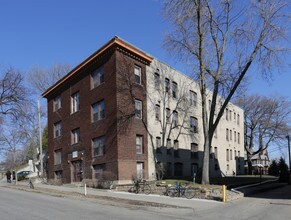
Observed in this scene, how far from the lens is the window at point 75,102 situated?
39.6m

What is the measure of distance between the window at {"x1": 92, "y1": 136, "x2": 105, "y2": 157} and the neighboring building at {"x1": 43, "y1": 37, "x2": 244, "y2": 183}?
0.14ft

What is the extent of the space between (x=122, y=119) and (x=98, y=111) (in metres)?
3.51

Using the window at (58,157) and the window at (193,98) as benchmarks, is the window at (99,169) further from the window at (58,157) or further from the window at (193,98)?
the window at (193,98)

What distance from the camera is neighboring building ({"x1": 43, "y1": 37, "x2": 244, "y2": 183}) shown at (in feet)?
110

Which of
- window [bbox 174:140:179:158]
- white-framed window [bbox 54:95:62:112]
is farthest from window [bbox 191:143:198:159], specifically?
white-framed window [bbox 54:95:62:112]

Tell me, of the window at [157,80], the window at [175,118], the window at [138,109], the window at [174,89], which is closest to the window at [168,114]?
the window at [175,118]

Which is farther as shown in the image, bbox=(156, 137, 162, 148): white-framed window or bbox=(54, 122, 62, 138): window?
bbox=(54, 122, 62, 138): window

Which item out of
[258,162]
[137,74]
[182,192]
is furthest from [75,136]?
[258,162]

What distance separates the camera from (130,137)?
111 feet

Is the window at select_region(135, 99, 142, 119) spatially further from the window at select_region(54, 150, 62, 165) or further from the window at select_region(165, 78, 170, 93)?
the window at select_region(54, 150, 62, 165)

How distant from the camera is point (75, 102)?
1593 inches

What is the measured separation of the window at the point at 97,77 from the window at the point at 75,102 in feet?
11.1

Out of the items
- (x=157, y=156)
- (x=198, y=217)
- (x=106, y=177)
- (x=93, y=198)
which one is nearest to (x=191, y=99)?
(x=157, y=156)

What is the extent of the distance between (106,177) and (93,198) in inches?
364
